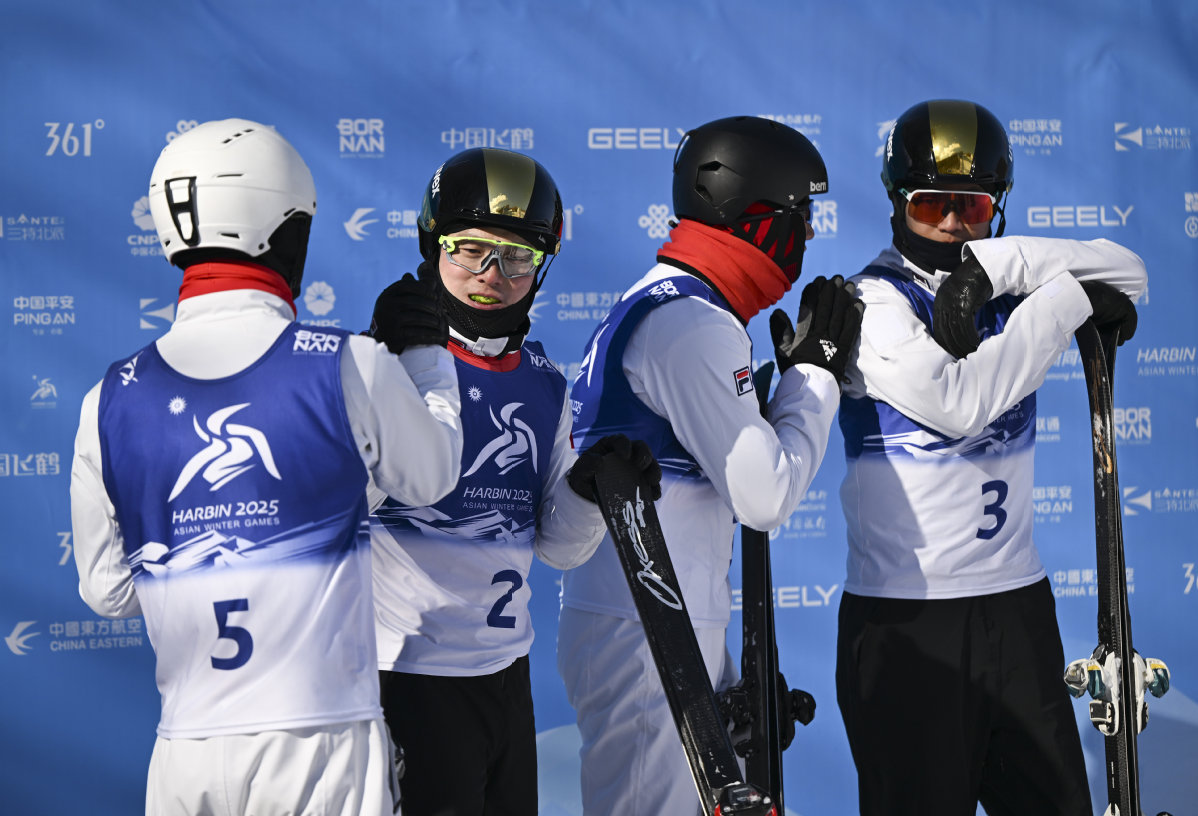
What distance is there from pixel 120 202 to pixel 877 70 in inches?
102

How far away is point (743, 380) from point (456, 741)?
785 millimetres

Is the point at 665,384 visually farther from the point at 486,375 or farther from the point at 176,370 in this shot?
the point at 176,370

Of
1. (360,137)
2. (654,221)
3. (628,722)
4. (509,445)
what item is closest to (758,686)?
(628,722)

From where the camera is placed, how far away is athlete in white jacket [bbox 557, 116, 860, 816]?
77.5 inches

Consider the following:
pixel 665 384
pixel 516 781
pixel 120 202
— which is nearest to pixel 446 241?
pixel 665 384

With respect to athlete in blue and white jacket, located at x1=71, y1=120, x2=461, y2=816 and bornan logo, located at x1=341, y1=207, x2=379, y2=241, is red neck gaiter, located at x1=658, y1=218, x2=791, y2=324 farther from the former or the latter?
bornan logo, located at x1=341, y1=207, x2=379, y2=241

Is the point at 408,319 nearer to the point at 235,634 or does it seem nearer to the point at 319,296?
the point at 235,634

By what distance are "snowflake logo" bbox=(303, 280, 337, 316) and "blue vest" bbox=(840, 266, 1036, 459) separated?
192 centimetres

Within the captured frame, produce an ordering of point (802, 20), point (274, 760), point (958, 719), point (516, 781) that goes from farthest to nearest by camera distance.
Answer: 1. point (802, 20)
2. point (958, 719)
3. point (516, 781)
4. point (274, 760)

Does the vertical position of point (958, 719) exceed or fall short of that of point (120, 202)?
it falls short

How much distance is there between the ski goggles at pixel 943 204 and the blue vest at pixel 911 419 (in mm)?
147

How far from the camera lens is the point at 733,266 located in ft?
7.02

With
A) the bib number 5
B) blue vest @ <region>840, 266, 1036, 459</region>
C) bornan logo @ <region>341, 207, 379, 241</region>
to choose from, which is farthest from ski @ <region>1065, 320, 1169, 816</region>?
bornan logo @ <region>341, 207, 379, 241</region>

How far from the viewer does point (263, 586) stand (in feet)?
4.85
